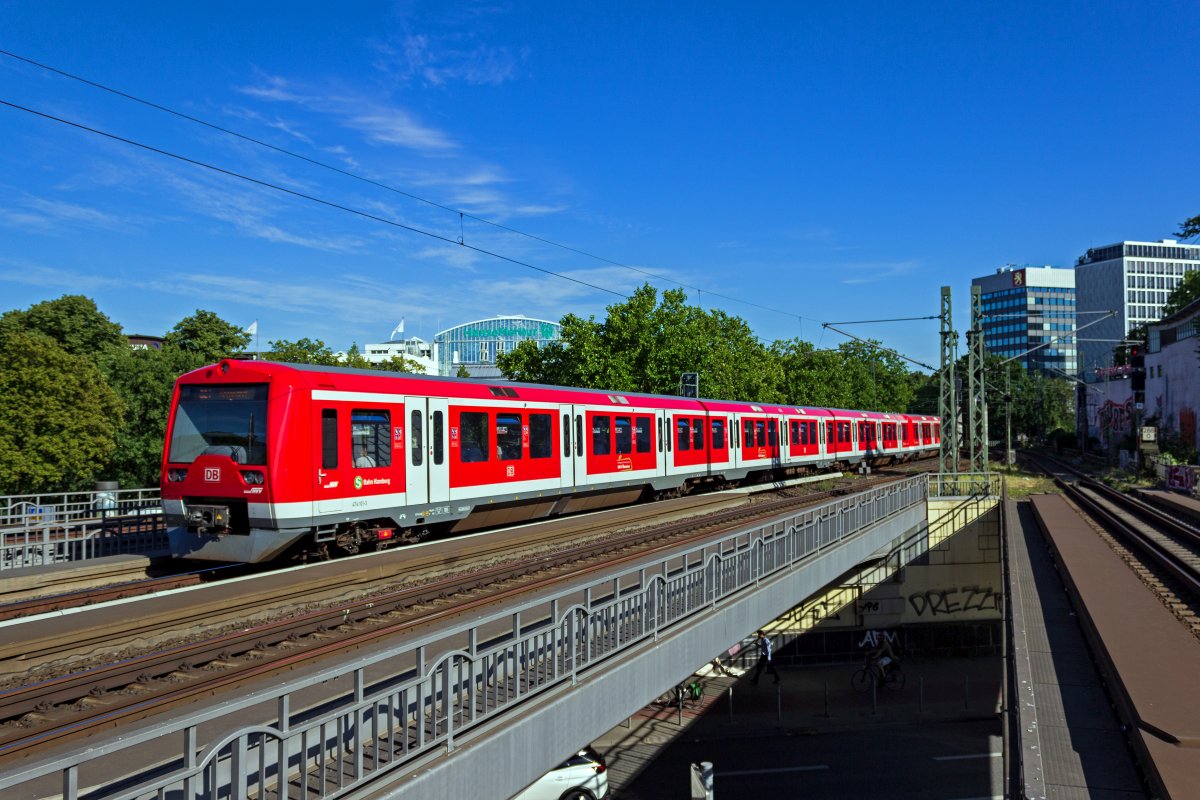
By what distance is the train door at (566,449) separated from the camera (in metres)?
20.8

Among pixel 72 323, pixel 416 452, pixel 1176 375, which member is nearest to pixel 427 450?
pixel 416 452

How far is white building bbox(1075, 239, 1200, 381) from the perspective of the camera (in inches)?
5935

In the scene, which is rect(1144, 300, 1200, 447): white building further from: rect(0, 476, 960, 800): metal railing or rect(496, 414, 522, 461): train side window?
rect(0, 476, 960, 800): metal railing

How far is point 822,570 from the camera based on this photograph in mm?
16953

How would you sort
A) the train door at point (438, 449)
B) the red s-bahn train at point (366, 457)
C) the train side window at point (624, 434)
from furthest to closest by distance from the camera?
the train side window at point (624, 434), the train door at point (438, 449), the red s-bahn train at point (366, 457)

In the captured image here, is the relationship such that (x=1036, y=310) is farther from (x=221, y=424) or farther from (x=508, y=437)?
(x=221, y=424)

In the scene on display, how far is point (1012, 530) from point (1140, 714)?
1676 centimetres

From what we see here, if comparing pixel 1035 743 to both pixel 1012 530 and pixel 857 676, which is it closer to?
pixel 1012 530

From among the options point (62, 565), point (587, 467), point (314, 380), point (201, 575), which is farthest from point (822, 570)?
point (62, 565)

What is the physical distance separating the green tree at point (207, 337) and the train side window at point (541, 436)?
113ft

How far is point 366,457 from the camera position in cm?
1480

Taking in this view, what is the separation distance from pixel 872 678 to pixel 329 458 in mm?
20174

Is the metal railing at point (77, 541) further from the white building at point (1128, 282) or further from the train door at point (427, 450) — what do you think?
the white building at point (1128, 282)

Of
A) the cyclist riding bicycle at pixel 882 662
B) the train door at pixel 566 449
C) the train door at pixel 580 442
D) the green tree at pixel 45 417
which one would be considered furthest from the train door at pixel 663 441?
the green tree at pixel 45 417
